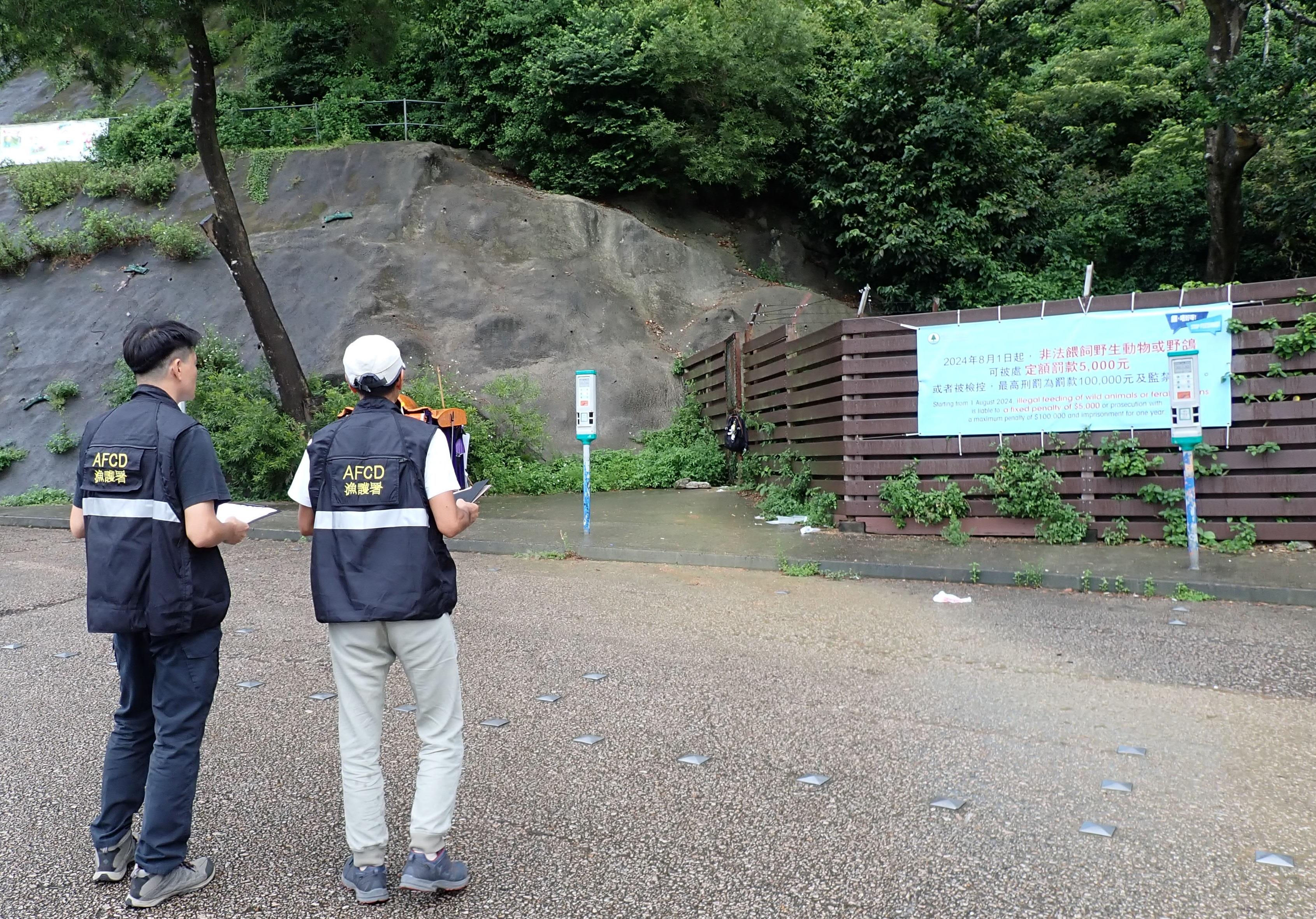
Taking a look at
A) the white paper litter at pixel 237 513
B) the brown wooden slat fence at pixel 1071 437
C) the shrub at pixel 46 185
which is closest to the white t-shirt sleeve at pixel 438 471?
the white paper litter at pixel 237 513

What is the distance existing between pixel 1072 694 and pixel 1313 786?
1.42 meters

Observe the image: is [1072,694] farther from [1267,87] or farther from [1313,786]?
[1267,87]

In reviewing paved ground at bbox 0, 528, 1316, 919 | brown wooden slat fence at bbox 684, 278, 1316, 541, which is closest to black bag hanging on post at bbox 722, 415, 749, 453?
brown wooden slat fence at bbox 684, 278, 1316, 541

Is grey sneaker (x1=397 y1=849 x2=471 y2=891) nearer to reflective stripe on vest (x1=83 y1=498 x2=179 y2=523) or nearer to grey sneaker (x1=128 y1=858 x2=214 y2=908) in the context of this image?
grey sneaker (x1=128 y1=858 x2=214 y2=908)

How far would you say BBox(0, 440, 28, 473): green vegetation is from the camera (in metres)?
19.1

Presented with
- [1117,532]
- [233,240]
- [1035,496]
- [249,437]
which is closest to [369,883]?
[1035,496]

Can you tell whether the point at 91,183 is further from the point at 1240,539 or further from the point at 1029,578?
the point at 1240,539

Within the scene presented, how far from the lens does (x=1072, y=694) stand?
545cm

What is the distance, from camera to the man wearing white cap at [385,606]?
3.19 m

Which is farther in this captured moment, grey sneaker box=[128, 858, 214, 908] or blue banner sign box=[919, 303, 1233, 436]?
blue banner sign box=[919, 303, 1233, 436]

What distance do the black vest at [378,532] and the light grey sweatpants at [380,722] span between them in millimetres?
90

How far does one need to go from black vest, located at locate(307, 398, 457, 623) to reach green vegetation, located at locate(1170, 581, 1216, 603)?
7079 mm

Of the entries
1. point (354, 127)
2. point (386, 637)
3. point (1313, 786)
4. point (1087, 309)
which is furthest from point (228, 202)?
point (1313, 786)

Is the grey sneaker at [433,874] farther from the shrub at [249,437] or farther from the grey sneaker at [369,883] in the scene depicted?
the shrub at [249,437]
